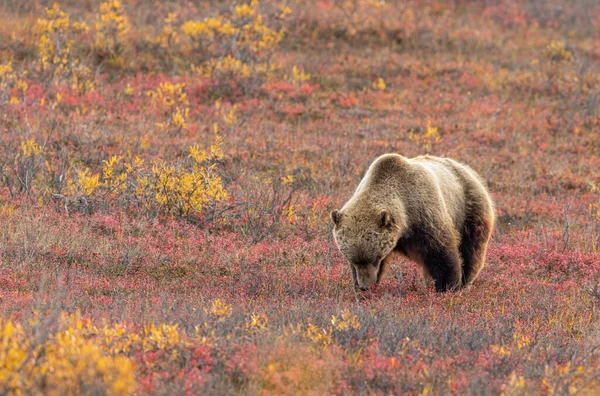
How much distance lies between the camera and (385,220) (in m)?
7.06

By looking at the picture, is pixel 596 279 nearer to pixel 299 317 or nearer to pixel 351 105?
pixel 299 317

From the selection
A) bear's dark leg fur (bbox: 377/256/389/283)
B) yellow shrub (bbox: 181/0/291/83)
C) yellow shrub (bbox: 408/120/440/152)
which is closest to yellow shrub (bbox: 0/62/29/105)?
yellow shrub (bbox: 181/0/291/83)

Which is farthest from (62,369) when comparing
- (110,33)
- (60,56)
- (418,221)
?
(110,33)

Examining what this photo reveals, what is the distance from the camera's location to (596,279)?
9.02 metres

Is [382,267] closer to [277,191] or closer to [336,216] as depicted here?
[336,216]

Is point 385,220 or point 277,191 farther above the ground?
point 385,220

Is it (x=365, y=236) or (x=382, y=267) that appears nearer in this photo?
(x=365, y=236)

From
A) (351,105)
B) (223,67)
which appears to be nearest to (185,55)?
(223,67)

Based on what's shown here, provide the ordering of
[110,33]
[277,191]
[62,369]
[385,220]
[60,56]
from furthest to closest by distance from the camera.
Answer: [110,33]
[60,56]
[277,191]
[385,220]
[62,369]

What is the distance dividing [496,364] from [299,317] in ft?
5.73

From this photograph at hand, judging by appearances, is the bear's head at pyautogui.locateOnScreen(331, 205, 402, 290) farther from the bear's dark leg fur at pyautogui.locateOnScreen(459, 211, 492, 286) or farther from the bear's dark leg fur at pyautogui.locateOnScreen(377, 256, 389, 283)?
the bear's dark leg fur at pyautogui.locateOnScreen(459, 211, 492, 286)

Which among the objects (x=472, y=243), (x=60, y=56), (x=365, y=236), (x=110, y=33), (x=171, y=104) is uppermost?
(x=365, y=236)

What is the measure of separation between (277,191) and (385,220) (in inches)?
175

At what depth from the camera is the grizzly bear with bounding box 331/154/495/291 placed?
7.16m
